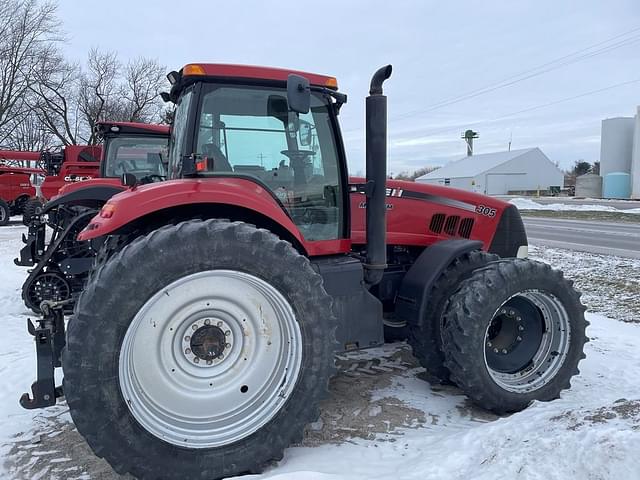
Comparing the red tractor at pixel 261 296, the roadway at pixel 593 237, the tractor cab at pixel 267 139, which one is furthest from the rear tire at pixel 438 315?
the roadway at pixel 593 237

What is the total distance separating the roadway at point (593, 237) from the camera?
1257 cm

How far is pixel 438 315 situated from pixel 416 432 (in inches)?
36.5

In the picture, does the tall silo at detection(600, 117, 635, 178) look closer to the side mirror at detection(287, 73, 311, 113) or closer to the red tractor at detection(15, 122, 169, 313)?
the red tractor at detection(15, 122, 169, 313)

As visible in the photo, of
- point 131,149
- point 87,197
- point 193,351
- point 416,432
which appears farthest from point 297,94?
point 131,149

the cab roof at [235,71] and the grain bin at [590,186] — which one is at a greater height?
the grain bin at [590,186]

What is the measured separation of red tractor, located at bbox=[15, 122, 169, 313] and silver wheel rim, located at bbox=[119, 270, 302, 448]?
8.37 feet

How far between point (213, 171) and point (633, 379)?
11.8ft

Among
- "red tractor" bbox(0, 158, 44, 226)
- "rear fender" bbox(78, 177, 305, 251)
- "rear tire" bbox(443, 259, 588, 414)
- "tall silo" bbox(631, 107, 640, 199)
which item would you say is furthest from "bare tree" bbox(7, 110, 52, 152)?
"tall silo" bbox(631, 107, 640, 199)

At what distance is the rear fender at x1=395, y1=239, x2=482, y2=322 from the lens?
12.8 ft

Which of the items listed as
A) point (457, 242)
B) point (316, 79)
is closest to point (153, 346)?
point (316, 79)

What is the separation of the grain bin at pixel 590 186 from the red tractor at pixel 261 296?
49.6m

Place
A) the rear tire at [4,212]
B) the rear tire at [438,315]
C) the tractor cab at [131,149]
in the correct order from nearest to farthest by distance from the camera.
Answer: the rear tire at [438,315] → the tractor cab at [131,149] → the rear tire at [4,212]

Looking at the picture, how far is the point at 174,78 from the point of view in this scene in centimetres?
360

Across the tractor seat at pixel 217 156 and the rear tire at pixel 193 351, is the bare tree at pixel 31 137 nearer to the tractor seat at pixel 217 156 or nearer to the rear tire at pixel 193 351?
the tractor seat at pixel 217 156
